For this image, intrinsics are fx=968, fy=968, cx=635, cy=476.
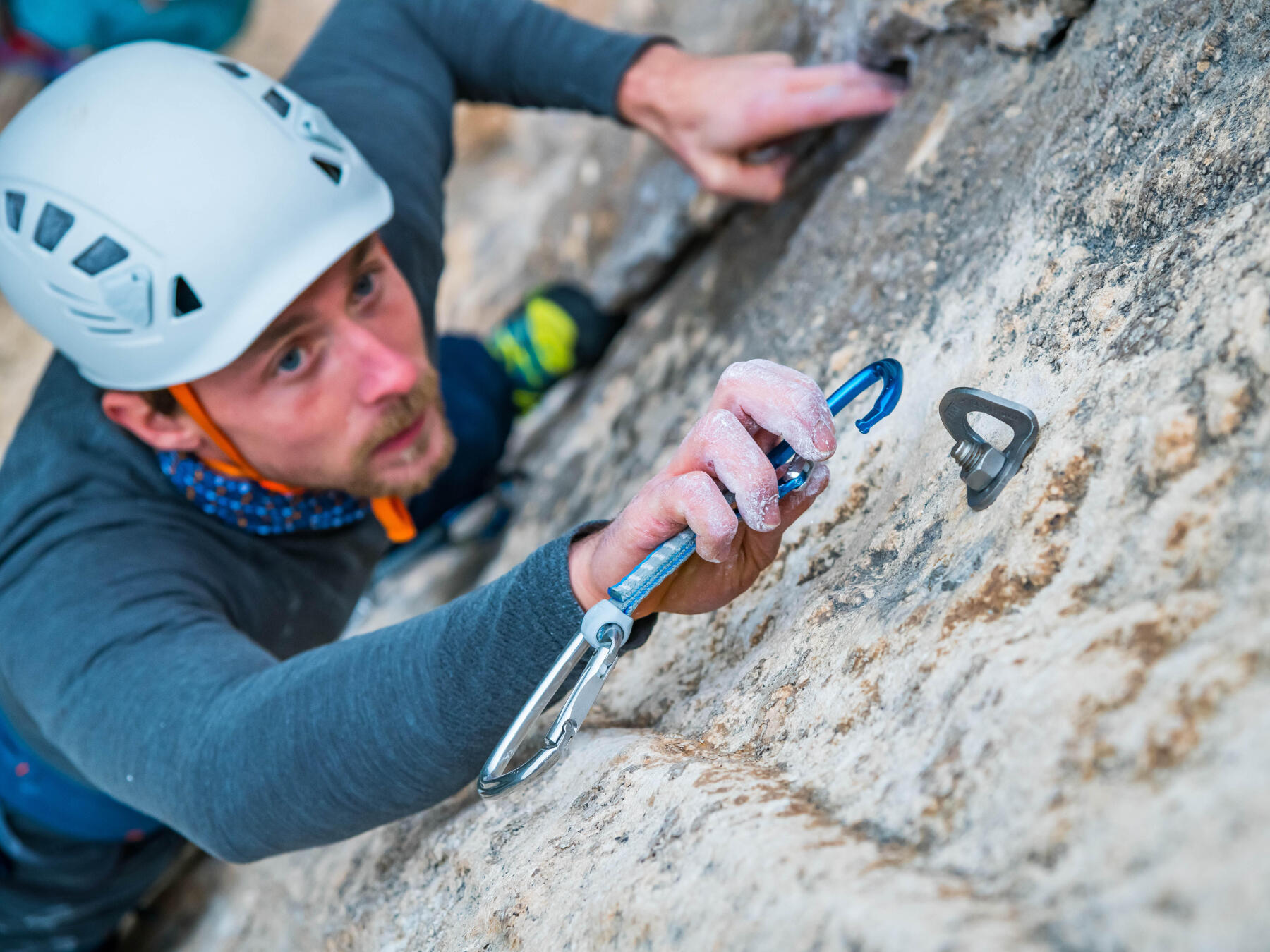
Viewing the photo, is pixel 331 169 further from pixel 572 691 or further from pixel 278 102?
pixel 572 691

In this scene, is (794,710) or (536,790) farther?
(536,790)

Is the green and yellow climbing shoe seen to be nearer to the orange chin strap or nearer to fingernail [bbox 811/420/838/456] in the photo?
the orange chin strap

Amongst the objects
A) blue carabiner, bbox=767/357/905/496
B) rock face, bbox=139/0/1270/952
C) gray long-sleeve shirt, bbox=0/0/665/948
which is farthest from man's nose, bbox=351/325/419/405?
blue carabiner, bbox=767/357/905/496

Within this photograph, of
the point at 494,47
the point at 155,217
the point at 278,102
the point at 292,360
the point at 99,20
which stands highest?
the point at 494,47

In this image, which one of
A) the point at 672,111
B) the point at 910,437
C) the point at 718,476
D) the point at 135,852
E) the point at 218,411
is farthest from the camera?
the point at 135,852

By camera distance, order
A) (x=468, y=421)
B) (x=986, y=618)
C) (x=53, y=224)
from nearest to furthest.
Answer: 1. (x=986, y=618)
2. (x=53, y=224)
3. (x=468, y=421)

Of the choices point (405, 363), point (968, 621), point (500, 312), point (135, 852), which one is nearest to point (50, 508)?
point (405, 363)

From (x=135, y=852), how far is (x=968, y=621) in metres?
2.01

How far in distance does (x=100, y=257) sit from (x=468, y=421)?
3.45ft

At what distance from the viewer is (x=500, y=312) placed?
308cm

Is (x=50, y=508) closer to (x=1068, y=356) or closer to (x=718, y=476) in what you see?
(x=718, y=476)

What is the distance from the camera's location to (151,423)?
1.58 m

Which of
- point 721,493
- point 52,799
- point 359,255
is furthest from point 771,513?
point 52,799

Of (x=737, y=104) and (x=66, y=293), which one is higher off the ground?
(x=737, y=104)
